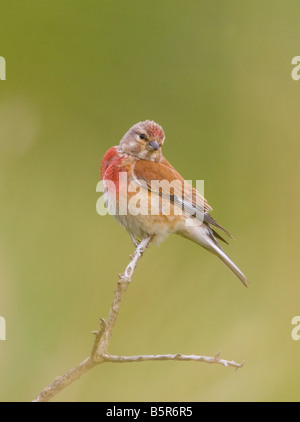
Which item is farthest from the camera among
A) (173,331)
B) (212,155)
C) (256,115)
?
(256,115)

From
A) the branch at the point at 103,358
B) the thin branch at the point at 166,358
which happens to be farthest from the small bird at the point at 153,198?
the thin branch at the point at 166,358

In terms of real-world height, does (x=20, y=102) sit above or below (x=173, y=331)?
above

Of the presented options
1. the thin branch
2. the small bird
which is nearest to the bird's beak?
the small bird

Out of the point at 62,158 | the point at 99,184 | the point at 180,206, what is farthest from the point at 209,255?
the point at 62,158

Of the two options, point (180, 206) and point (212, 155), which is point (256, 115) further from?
point (180, 206)

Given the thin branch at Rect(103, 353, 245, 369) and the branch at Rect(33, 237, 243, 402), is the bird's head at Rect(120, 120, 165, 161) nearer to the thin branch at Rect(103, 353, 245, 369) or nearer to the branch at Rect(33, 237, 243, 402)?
the branch at Rect(33, 237, 243, 402)

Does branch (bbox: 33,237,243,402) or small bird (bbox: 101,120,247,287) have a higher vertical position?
small bird (bbox: 101,120,247,287)

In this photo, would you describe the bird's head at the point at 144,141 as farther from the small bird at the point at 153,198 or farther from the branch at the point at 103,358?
the branch at the point at 103,358
